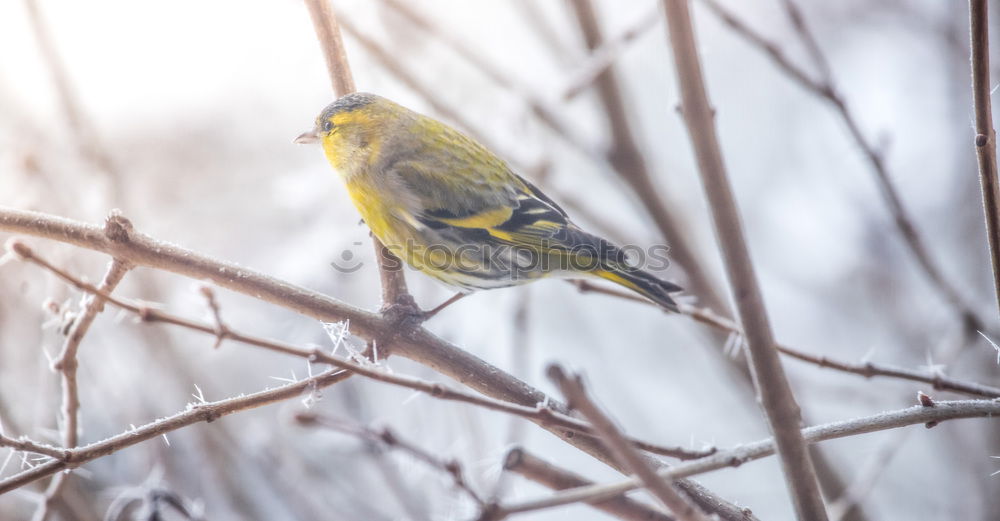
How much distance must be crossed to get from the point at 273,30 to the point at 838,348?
3.56 metres

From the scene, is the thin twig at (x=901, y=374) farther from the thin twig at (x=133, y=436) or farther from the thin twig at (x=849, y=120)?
the thin twig at (x=133, y=436)

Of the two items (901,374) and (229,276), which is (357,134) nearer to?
(229,276)

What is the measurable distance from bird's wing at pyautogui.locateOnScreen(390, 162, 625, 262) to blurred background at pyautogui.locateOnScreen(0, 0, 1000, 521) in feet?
1.14

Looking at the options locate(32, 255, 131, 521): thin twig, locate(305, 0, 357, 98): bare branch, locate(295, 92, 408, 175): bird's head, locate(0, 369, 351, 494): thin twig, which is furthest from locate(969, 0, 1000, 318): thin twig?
locate(295, 92, 408, 175): bird's head

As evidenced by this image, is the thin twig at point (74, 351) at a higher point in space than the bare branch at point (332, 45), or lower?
lower

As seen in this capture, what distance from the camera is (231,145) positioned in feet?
13.7

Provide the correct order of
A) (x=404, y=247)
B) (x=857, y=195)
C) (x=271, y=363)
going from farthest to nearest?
1. (x=857, y=195)
2. (x=271, y=363)
3. (x=404, y=247)

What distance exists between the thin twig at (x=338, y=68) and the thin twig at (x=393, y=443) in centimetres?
78

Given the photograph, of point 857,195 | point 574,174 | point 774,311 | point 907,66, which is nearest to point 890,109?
point 907,66

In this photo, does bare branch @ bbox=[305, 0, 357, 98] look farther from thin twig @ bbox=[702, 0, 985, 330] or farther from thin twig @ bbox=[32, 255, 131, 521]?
thin twig @ bbox=[702, 0, 985, 330]

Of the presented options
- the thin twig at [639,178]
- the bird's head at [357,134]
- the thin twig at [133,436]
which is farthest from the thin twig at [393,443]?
the thin twig at [639,178]

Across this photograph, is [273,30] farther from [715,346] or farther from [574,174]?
[715,346]

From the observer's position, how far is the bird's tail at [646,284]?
1.96 metres

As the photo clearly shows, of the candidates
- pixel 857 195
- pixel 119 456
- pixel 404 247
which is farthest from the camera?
pixel 857 195
